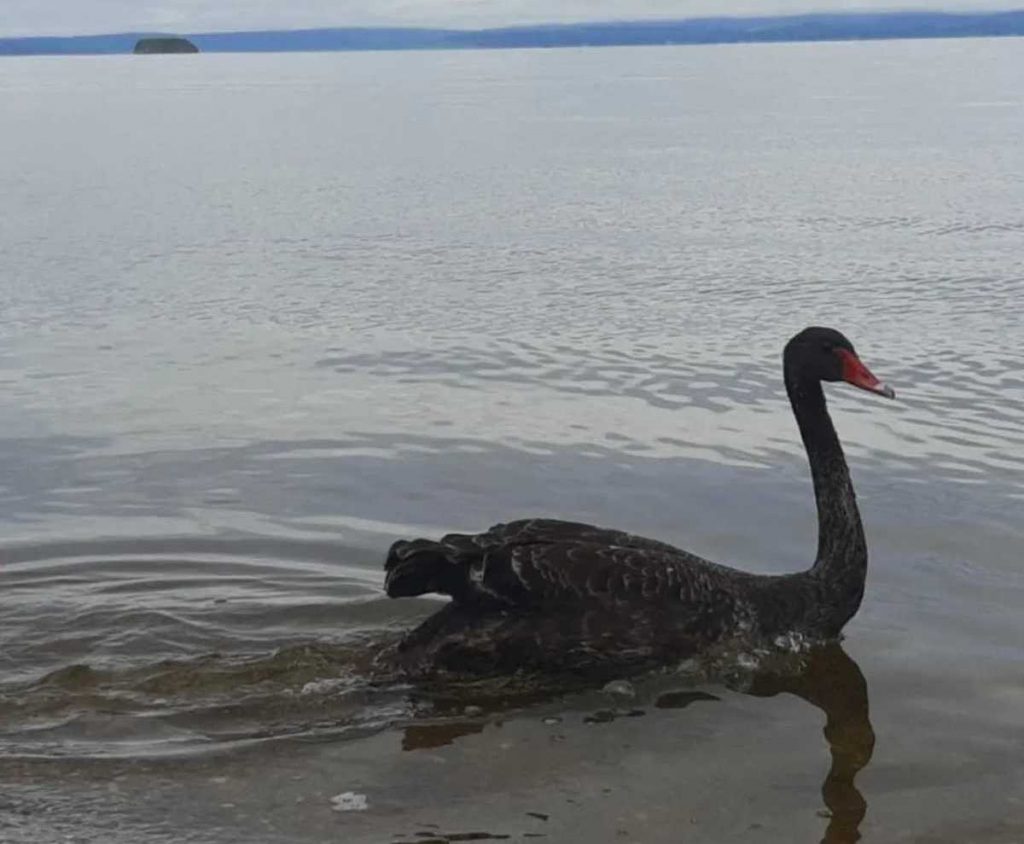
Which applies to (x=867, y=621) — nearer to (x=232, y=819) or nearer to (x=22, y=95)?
(x=232, y=819)

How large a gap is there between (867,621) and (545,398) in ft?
11.0

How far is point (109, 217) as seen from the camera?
17.1 meters

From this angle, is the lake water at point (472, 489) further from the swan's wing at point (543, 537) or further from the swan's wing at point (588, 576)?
the swan's wing at point (543, 537)

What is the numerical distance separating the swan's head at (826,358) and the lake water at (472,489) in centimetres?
89

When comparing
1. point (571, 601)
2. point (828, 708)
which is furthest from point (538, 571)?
point (828, 708)

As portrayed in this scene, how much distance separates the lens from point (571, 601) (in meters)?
5.17

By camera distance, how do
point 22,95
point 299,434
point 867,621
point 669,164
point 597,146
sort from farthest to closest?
point 22,95, point 597,146, point 669,164, point 299,434, point 867,621

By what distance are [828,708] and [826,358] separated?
1.29 m

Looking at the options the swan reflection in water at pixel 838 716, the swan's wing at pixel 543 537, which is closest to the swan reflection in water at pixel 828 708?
the swan reflection in water at pixel 838 716

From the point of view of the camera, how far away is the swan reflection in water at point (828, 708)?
4.50 meters

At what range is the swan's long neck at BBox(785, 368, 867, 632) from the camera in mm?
5656

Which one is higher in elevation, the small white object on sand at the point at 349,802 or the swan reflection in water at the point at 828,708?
the swan reflection in water at the point at 828,708

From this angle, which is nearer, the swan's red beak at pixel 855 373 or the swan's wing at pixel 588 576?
the swan's wing at pixel 588 576

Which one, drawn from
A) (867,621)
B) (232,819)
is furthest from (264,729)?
(867,621)
